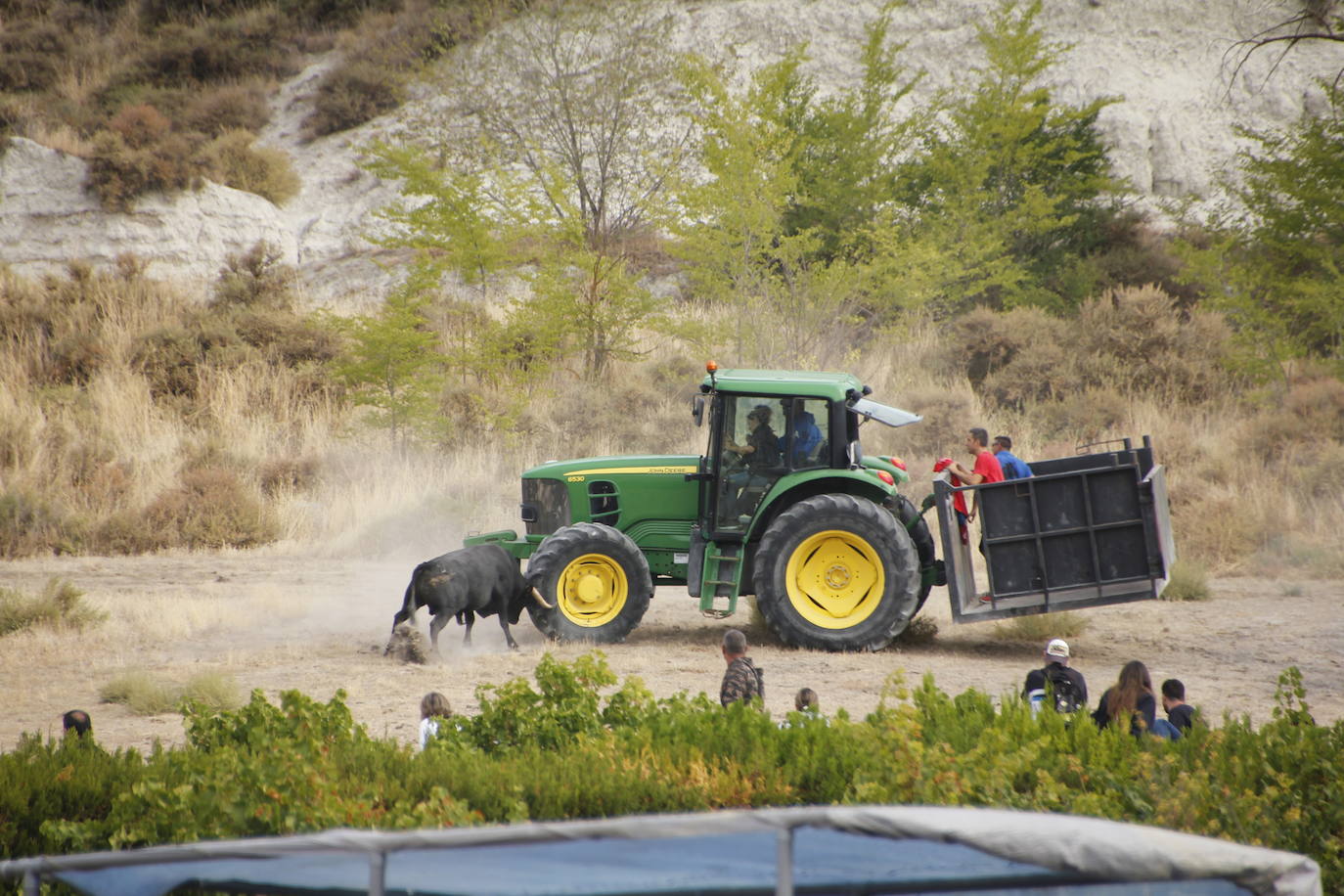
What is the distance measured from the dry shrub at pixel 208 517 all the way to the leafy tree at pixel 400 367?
13.2 ft

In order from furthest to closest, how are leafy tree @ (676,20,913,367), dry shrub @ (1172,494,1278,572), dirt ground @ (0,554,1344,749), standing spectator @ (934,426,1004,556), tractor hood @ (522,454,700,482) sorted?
leafy tree @ (676,20,913,367) → dry shrub @ (1172,494,1278,572) → tractor hood @ (522,454,700,482) → standing spectator @ (934,426,1004,556) → dirt ground @ (0,554,1344,749)

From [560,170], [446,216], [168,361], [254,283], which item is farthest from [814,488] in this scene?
[254,283]

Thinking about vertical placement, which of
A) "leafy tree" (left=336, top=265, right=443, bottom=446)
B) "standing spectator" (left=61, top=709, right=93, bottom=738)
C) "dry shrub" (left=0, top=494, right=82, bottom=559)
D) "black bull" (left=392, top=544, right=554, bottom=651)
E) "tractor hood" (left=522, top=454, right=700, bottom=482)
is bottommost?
"standing spectator" (left=61, top=709, right=93, bottom=738)

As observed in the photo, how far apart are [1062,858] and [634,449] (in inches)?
846

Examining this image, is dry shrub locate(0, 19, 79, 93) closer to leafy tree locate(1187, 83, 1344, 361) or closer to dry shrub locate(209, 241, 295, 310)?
dry shrub locate(209, 241, 295, 310)

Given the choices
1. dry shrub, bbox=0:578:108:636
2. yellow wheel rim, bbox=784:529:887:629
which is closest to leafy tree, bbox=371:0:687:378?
dry shrub, bbox=0:578:108:636

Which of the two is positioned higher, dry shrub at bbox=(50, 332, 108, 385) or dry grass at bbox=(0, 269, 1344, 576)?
dry shrub at bbox=(50, 332, 108, 385)

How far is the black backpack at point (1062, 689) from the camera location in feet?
25.9

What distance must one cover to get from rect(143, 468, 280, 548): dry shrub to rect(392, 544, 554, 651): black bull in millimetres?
8701

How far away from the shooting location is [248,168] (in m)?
36.2

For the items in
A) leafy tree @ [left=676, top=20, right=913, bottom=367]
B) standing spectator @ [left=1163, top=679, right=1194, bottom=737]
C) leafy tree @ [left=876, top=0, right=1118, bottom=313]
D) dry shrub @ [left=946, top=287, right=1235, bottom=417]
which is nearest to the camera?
standing spectator @ [left=1163, top=679, right=1194, bottom=737]

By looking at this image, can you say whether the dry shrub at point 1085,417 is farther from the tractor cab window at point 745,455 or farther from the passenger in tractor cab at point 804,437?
the tractor cab window at point 745,455

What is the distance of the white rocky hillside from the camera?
31906mm

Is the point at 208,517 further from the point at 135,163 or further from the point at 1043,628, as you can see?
the point at 135,163
